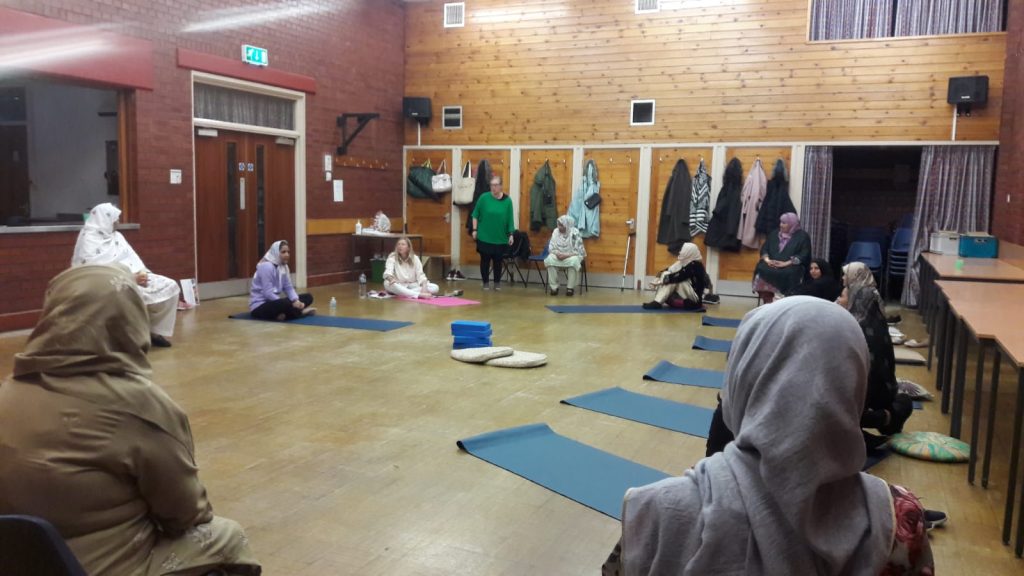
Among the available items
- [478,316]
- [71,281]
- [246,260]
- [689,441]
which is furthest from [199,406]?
[246,260]

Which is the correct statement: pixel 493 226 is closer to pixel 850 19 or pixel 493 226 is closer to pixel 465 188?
pixel 465 188

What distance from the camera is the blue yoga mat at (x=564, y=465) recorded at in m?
3.44

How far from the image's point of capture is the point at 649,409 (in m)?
4.76

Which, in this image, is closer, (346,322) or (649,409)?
(649,409)

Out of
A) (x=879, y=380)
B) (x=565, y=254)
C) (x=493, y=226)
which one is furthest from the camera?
(x=493, y=226)

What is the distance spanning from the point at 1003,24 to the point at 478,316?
6.91m

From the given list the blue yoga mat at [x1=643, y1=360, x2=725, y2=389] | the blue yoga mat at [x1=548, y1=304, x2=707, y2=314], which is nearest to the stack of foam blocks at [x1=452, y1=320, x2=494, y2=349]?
the blue yoga mat at [x1=643, y1=360, x2=725, y2=389]

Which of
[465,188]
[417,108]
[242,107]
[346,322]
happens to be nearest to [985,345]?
[346,322]

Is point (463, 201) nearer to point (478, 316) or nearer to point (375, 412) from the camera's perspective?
point (478, 316)

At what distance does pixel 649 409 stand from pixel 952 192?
6.52 metres

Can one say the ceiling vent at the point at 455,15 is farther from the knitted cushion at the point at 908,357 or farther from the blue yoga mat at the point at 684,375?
the knitted cushion at the point at 908,357

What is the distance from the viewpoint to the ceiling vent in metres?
11.6

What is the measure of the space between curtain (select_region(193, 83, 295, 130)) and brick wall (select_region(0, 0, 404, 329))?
0.27 meters

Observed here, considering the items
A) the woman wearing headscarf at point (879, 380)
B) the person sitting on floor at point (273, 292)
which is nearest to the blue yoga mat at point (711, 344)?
the woman wearing headscarf at point (879, 380)
